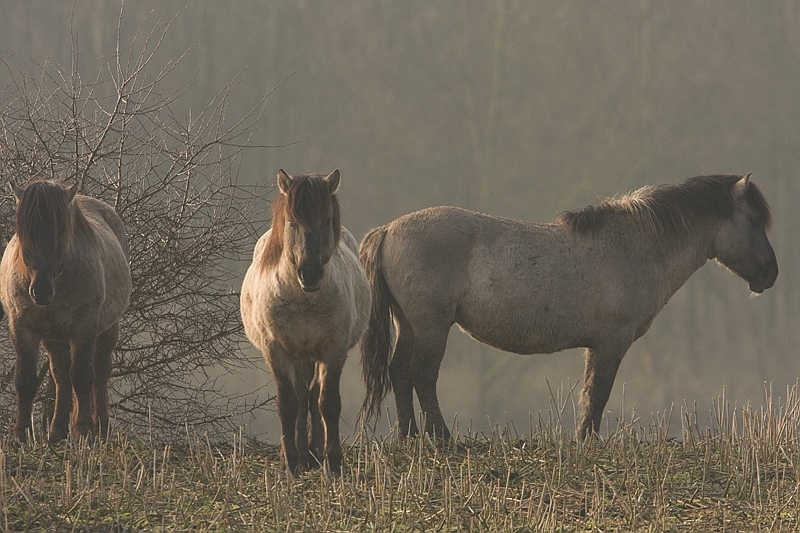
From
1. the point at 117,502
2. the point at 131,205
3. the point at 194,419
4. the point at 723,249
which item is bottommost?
the point at 117,502

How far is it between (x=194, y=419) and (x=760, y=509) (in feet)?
22.0

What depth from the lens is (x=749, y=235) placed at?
9.26 m

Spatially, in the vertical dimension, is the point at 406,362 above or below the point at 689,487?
above

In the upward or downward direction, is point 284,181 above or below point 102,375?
above

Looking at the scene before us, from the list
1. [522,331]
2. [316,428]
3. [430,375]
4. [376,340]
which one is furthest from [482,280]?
[316,428]

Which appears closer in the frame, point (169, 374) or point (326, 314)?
point (326, 314)

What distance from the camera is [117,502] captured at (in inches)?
218

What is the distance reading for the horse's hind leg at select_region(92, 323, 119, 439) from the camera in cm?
792

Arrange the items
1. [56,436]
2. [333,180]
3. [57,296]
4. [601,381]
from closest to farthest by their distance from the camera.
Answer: [333,180]
[57,296]
[56,436]
[601,381]

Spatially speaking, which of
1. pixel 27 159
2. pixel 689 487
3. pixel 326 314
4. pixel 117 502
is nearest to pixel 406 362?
pixel 326 314

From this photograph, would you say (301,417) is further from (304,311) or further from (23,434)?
(23,434)

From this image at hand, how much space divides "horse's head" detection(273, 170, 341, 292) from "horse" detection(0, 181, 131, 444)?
167 cm

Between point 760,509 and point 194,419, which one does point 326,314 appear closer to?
point 760,509

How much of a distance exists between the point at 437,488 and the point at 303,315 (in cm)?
139
